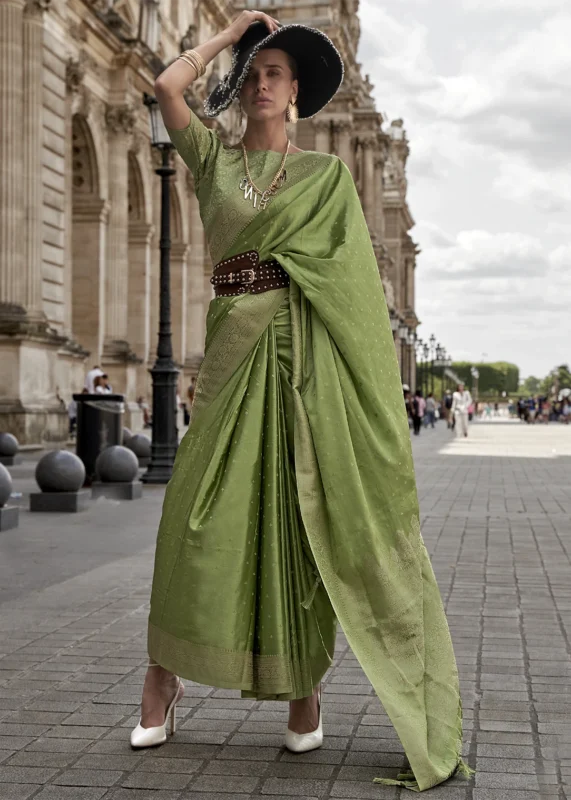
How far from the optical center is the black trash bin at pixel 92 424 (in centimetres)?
1580

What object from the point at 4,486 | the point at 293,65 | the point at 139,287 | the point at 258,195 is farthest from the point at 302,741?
the point at 139,287

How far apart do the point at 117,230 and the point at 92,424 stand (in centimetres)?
1715

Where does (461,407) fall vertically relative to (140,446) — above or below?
above

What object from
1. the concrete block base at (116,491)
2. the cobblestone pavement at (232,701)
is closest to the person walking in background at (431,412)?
the concrete block base at (116,491)

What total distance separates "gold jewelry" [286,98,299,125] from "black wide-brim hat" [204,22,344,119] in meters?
0.03

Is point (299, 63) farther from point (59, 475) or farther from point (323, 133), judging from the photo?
point (323, 133)

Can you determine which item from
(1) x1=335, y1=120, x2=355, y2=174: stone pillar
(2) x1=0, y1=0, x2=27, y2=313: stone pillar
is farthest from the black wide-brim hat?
(1) x1=335, y1=120, x2=355, y2=174: stone pillar

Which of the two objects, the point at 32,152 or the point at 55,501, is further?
the point at 32,152

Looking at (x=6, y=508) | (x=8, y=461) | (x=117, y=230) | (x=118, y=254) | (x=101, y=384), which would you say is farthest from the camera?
(x=118, y=254)

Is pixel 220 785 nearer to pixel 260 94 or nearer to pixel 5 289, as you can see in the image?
pixel 260 94

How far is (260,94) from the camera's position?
4145 mm

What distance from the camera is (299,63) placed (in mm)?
4254

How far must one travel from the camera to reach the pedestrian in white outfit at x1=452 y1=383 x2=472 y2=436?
1540 inches

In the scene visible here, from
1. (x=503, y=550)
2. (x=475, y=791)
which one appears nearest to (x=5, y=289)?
(x=503, y=550)
